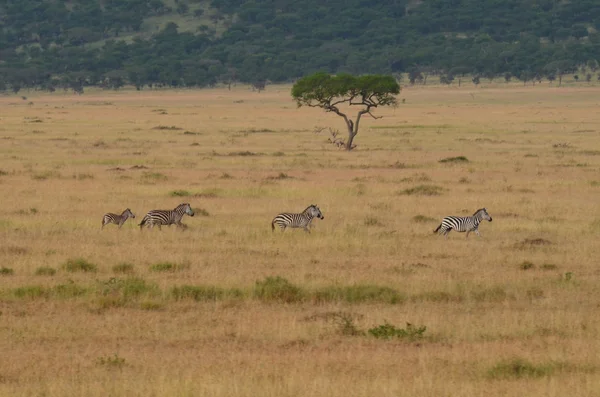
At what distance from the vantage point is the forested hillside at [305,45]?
474ft

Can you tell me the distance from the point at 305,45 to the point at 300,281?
6466 inches

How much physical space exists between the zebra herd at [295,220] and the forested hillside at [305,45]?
4707 inches

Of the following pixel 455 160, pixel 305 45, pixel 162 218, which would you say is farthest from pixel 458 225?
pixel 305 45

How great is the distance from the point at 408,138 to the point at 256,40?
434 ft

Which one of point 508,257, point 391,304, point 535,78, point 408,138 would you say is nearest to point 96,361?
point 391,304

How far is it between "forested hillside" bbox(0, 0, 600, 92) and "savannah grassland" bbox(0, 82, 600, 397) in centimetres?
10816

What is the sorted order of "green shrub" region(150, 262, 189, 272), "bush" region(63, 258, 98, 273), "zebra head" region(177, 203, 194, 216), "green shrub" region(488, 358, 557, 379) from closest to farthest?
"green shrub" region(488, 358, 557, 379)
"bush" region(63, 258, 98, 273)
"green shrub" region(150, 262, 189, 272)
"zebra head" region(177, 203, 194, 216)

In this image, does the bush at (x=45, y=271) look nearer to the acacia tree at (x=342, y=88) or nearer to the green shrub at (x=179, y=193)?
the green shrub at (x=179, y=193)

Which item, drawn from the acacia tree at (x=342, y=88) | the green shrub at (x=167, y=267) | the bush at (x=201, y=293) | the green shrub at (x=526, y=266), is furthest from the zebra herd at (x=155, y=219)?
the acacia tree at (x=342, y=88)

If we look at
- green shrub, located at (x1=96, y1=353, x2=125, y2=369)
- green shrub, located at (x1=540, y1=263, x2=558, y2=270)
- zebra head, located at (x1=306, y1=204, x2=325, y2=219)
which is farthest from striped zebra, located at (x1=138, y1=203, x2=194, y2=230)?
green shrub, located at (x1=96, y1=353, x2=125, y2=369)

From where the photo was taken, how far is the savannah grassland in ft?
34.9

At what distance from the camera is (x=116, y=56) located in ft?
523

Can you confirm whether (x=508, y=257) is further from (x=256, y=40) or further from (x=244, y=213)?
(x=256, y=40)

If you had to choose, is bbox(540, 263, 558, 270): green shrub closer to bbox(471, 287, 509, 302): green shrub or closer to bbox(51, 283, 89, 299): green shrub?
bbox(471, 287, 509, 302): green shrub
